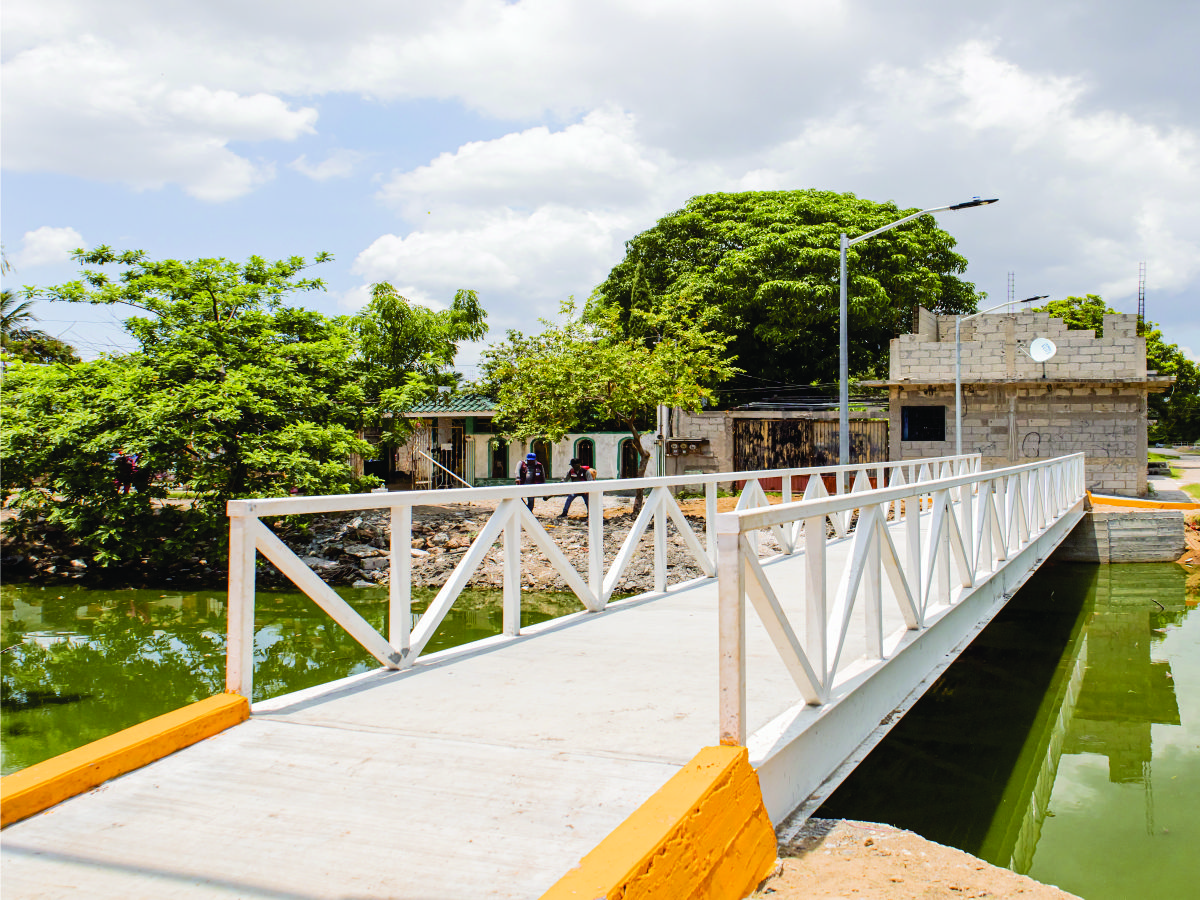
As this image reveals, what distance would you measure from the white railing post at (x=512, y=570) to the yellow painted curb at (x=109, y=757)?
1.93 m

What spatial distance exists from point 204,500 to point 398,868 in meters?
13.2

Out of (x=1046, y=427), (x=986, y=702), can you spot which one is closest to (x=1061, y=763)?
(x=986, y=702)

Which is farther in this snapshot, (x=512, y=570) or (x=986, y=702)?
(x=986, y=702)

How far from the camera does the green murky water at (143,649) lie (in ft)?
26.0

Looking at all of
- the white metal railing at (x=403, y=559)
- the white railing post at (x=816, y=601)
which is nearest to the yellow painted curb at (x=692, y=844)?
the white railing post at (x=816, y=601)

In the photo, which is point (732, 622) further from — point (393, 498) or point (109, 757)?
point (109, 757)

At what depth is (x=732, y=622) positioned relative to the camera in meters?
2.98

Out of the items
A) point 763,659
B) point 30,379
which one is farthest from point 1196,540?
point 30,379

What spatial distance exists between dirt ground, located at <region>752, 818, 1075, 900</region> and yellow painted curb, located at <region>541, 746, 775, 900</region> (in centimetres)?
15

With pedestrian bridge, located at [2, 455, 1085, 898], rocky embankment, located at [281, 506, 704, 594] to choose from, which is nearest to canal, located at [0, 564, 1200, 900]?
rocky embankment, located at [281, 506, 704, 594]

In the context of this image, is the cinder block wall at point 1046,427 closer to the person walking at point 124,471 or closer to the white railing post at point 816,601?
the person walking at point 124,471

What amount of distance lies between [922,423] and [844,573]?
71.6 feet

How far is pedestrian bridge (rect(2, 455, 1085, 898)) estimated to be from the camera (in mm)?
2588

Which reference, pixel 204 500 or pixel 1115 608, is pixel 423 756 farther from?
pixel 1115 608
